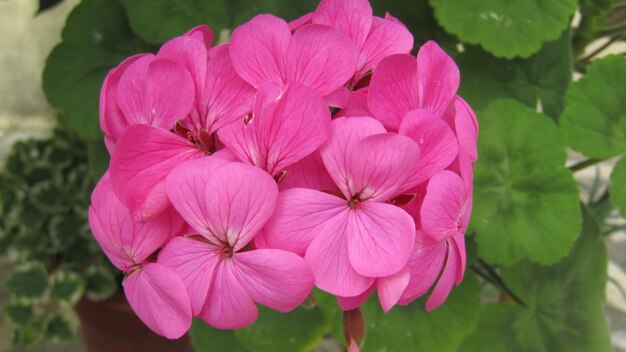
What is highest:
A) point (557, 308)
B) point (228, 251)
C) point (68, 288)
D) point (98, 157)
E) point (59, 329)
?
point (228, 251)

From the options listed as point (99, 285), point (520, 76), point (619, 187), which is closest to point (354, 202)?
point (619, 187)

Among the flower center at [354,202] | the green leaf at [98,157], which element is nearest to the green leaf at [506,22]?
the flower center at [354,202]

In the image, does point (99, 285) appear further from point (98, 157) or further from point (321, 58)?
point (321, 58)

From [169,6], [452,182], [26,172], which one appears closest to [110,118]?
[452,182]

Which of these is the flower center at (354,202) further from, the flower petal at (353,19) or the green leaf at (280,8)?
the green leaf at (280,8)

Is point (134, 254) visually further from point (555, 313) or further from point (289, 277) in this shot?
point (555, 313)

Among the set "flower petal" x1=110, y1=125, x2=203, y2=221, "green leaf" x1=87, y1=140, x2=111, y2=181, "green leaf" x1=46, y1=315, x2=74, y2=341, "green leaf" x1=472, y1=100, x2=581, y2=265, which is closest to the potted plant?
"green leaf" x1=46, y1=315, x2=74, y2=341
